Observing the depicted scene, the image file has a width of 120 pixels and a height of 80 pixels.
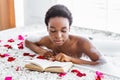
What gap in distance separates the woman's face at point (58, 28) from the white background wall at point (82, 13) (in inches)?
60.8

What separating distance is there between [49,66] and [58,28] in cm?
26

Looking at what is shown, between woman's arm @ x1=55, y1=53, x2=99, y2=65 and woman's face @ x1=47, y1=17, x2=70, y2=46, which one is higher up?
woman's face @ x1=47, y1=17, x2=70, y2=46

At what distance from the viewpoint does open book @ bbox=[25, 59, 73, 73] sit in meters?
1.45

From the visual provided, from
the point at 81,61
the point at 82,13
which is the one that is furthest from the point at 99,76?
the point at 82,13

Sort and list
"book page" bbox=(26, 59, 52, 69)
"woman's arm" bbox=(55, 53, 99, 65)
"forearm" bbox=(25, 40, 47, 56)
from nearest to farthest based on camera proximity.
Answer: "book page" bbox=(26, 59, 52, 69) → "woman's arm" bbox=(55, 53, 99, 65) → "forearm" bbox=(25, 40, 47, 56)

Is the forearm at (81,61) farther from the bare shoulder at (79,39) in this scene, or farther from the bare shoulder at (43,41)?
the bare shoulder at (43,41)

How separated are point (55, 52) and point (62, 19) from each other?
265 millimetres

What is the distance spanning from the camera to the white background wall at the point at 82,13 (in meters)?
3.17

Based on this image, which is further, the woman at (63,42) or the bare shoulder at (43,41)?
the bare shoulder at (43,41)

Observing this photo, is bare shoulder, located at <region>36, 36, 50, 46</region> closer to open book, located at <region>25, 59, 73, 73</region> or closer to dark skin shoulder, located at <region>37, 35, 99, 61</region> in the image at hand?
dark skin shoulder, located at <region>37, 35, 99, 61</region>

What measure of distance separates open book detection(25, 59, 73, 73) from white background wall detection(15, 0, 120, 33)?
165cm

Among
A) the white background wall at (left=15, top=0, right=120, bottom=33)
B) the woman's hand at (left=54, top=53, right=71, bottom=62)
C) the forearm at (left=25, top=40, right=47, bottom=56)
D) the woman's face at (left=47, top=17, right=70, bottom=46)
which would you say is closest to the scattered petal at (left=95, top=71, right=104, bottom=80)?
the woman's hand at (left=54, top=53, right=71, bottom=62)

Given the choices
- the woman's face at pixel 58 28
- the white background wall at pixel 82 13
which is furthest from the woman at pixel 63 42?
the white background wall at pixel 82 13

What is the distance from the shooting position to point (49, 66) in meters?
1.47
